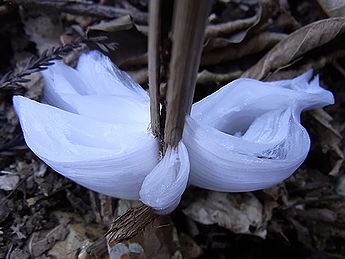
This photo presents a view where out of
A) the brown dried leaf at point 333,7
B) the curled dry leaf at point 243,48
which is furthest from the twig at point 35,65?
the brown dried leaf at point 333,7

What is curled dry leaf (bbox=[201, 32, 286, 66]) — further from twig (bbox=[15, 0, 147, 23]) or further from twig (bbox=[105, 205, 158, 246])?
twig (bbox=[105, 205, 158, 246])

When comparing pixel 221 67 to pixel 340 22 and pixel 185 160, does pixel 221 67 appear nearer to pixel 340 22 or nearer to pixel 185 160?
pixel 340 22

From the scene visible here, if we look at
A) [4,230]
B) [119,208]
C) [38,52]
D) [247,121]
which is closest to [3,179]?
[4,230]

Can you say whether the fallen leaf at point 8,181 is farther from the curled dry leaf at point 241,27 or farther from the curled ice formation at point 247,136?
the curled dry leaf at point 241,27

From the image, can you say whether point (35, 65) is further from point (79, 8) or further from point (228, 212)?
point (228, 212)

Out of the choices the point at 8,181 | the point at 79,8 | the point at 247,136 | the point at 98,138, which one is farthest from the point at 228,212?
the point at 79,8
